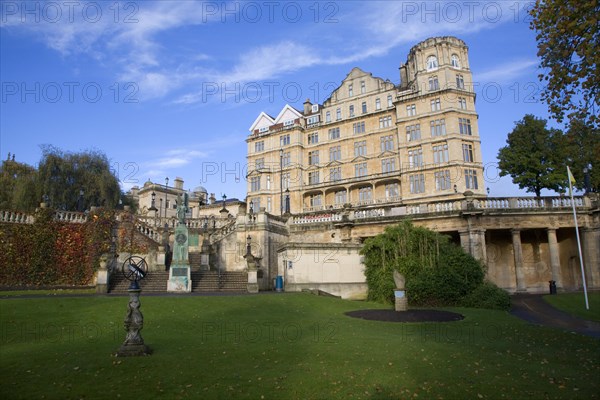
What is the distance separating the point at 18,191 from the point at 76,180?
5.85 meters

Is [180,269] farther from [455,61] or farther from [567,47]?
[455,61]

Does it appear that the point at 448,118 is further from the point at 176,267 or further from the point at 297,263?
the point at 176,267

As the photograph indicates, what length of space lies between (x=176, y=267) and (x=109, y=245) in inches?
351

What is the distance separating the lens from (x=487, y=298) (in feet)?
70.3

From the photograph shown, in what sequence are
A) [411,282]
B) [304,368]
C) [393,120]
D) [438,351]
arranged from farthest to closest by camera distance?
[393,120] < [411,282] < [438,351] < [304,368]

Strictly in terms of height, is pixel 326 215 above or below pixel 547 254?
above

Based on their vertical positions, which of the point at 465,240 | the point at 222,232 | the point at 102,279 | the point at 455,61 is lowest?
the point at 102,279

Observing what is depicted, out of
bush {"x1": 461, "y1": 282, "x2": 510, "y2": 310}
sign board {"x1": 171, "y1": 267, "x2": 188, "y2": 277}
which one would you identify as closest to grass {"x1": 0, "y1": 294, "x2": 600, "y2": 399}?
bush {"x1": 461, "y1": 282, "x2": 510, "y2": 310}

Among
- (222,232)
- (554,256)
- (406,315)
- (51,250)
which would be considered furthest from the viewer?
(222,232)

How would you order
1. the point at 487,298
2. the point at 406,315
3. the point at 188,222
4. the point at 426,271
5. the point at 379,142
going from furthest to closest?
1. the point at 379,142
2. the point at 188,222
3. the point at 426,271
4. the point at 487,298
5. the point at 406,315

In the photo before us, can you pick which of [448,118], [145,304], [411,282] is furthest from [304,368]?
[448,118]

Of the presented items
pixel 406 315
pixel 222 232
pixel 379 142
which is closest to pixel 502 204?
pixel 406 315

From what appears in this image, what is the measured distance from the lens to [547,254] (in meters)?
31.2

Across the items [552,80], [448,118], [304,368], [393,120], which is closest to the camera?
[304,368]
